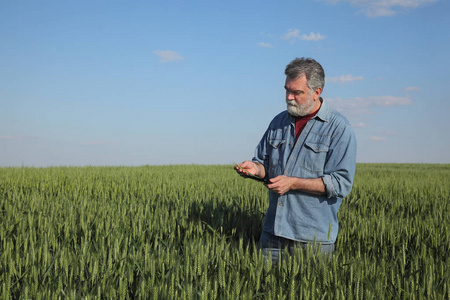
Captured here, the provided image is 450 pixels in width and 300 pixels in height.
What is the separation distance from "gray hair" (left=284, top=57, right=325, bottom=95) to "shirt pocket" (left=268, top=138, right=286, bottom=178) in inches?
20.6

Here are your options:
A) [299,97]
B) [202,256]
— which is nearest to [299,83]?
[299,97]

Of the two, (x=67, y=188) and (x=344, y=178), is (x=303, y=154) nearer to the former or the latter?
(x=344, y=178)

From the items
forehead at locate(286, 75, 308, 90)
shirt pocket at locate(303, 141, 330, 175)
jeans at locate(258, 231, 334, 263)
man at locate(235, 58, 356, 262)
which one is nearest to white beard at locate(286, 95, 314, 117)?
man at locate(235, 58, 356, 262)

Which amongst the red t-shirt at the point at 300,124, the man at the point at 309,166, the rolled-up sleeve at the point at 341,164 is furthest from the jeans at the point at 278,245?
the red t-shirt at the point at 300,124

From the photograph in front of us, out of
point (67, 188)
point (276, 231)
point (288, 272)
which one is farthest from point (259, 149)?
point (67, 188)

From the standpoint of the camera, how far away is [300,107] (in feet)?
9.57

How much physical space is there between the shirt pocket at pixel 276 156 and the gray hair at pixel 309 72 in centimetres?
52

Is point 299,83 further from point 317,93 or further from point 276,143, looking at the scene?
point 276,143

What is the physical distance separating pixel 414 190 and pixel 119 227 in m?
6.29

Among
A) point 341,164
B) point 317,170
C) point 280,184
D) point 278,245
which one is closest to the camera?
point 280,184

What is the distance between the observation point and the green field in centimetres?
227

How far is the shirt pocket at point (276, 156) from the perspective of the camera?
3121mm

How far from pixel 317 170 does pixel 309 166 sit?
68 mm

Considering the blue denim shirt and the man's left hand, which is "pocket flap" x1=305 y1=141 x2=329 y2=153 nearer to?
the blue denim shirt
